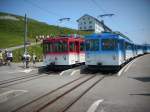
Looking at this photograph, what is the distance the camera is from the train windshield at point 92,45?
63.0 feet

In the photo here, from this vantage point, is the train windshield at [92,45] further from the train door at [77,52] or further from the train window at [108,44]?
the train door at [77,52]

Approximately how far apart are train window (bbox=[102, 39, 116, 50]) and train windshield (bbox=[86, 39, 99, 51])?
573 millimetres

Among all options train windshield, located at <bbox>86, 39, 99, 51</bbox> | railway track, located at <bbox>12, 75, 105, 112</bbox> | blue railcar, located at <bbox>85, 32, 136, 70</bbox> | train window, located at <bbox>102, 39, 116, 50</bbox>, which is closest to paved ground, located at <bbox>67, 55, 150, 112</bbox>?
railway track, located at <bbox>12, 75, 105, 112</bbox>

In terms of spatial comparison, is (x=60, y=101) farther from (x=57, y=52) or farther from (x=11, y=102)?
(x=57, y=52)

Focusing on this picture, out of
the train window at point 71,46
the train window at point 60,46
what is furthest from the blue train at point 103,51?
the train window at point 60,46

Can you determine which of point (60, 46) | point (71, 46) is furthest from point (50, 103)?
point (71, 46)

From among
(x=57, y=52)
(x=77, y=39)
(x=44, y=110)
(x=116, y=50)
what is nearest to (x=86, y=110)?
(x=44, y=110)

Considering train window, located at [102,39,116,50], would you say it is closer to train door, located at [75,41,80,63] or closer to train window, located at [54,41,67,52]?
train window, located at [54,41,67,52]

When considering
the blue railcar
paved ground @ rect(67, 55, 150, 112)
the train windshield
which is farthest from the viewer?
the train windshield

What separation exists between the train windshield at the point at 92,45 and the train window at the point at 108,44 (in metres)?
0.57

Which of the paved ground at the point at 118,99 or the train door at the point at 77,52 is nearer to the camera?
the paved ground at the point at 118,99

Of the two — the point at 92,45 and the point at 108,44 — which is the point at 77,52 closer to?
the point at 92,45

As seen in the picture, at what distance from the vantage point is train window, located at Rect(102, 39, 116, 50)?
18.6 metres

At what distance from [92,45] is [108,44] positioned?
1352 millimetres
